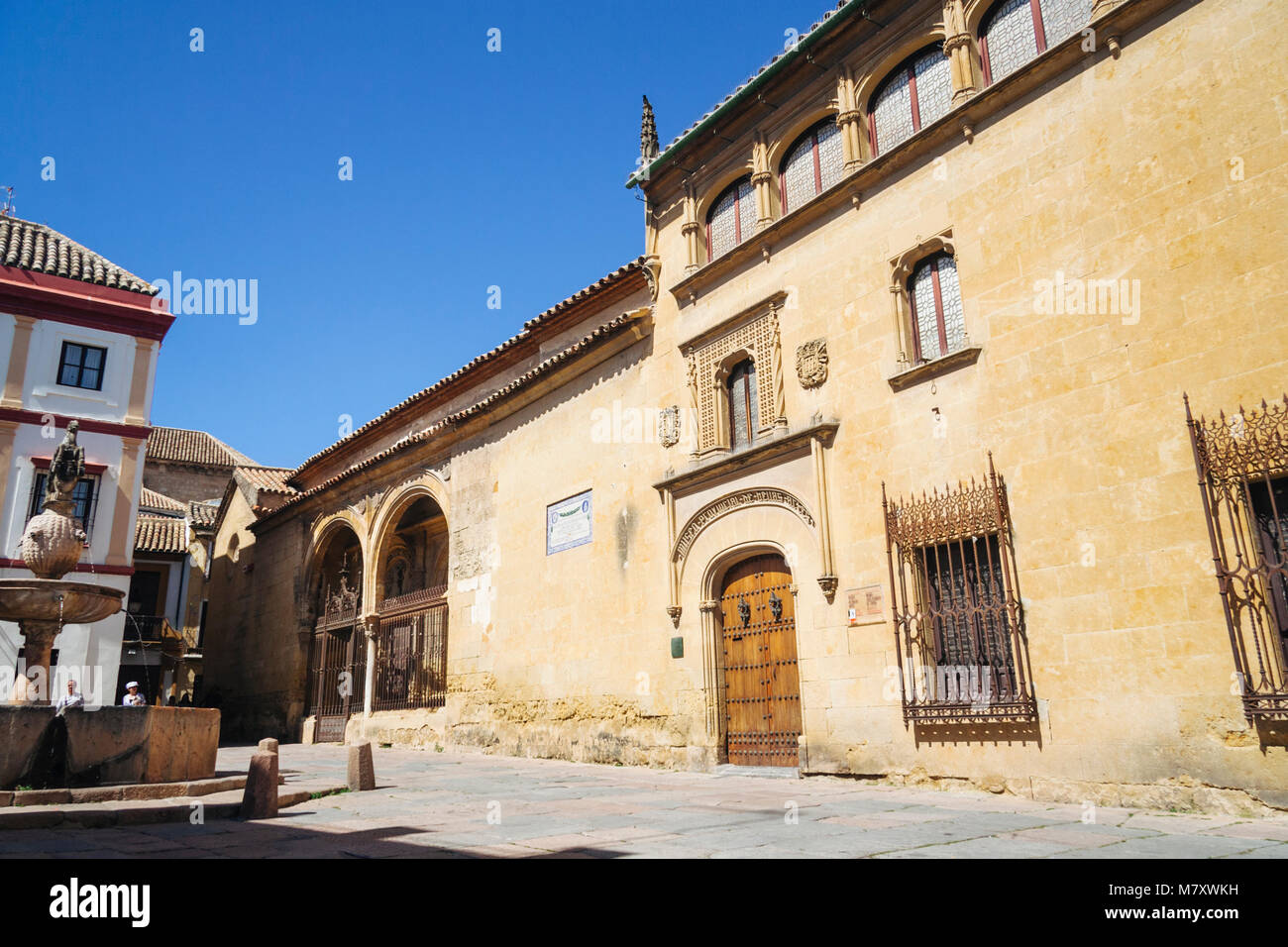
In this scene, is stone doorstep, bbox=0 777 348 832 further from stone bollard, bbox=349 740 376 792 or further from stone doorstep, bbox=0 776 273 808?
stone bollard, bbox=349 740 376 792

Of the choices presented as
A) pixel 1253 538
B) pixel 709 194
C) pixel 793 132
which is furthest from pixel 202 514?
pixel 1253 538

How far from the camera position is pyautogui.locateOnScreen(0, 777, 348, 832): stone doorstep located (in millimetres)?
6676

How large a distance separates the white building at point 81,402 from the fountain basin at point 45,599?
11.3 m

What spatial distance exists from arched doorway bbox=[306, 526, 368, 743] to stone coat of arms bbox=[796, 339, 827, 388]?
13.5 meters

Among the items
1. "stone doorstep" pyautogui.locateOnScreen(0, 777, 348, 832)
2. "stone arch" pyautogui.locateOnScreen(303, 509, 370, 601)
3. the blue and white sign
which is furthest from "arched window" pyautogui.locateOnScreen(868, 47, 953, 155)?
"stone arch" pyautogui.locateOnScreen(303, 509, 370, 601)

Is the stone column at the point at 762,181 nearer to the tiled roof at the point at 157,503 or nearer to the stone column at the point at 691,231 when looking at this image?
the stone column at the point at 691,231

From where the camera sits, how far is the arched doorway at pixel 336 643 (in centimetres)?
2058

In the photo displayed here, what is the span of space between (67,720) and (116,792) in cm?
94

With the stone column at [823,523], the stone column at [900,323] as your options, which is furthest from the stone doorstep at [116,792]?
the stone column at [900,323]

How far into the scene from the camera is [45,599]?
9383 millimetres

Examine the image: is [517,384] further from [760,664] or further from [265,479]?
[265,479]

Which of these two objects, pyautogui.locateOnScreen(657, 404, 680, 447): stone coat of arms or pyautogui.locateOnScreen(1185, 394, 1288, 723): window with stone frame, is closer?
pyautogui.locateOnScreen(1185, 394, 1288, 723): window with stone frame

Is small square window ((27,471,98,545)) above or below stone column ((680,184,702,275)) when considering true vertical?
below
